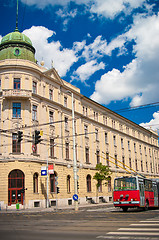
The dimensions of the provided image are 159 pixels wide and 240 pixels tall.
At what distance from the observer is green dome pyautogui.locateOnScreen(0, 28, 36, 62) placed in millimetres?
37562

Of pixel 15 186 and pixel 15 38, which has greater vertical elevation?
pixel 15 38

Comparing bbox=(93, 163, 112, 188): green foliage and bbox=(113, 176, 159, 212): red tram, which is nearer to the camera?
bbox=(113, 176, 159, 212): red tram

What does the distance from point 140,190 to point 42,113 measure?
1893 centimetres

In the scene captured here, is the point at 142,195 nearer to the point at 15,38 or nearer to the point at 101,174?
the point at 101,174

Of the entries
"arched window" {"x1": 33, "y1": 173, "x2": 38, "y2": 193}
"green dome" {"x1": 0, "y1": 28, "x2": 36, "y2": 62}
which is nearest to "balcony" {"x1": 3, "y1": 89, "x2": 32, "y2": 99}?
"green dome" {"x1": 0, "y1": 28, "x2": 36, "y2": 62}

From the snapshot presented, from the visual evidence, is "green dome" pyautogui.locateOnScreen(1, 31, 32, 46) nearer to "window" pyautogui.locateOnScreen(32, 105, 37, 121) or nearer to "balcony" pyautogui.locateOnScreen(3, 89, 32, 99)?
"balcony" pyautogui.locateOnScreen(3, 89, 32, 99)

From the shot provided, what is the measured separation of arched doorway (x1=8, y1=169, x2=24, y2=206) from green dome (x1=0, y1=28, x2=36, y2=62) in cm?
A: 1517

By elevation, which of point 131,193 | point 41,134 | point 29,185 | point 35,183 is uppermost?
point 41,134

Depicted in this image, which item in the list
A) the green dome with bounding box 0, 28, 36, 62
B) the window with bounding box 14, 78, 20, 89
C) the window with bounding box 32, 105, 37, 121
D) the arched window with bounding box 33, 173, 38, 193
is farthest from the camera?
the green dome with bounding box 0, 28, 36, 62

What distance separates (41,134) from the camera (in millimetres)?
25328

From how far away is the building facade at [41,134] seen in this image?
33.2 meters

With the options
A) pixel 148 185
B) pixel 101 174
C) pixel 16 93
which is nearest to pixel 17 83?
pixel 16 93

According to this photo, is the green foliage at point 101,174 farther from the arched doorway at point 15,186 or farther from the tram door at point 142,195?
the tram door at point 142,195

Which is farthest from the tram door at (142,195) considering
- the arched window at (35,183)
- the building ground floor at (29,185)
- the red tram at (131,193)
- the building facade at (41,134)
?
the arched window at (35,183)
